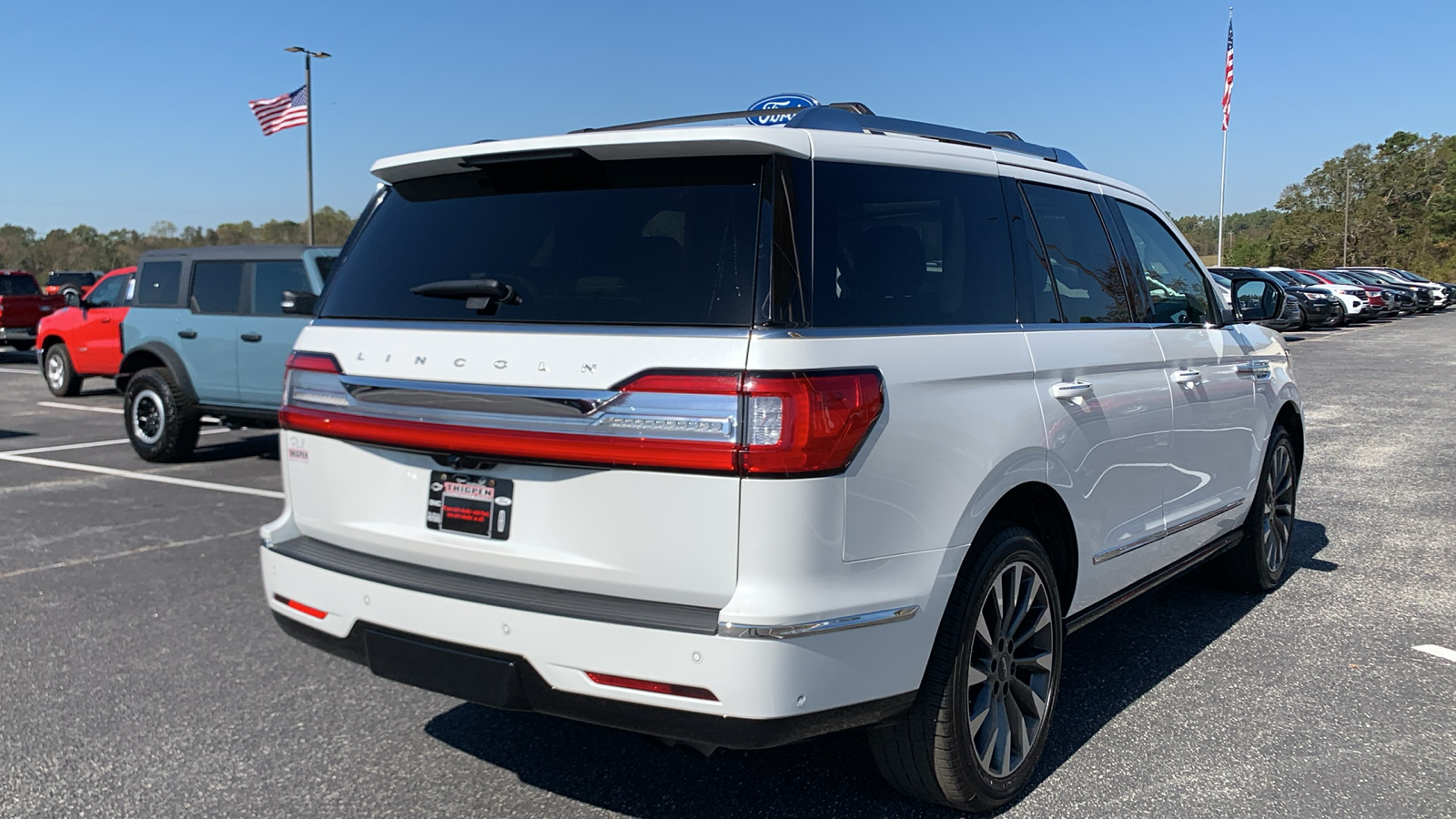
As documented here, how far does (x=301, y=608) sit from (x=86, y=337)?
44.9 feet

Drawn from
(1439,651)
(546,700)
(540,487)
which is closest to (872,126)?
(540,487)

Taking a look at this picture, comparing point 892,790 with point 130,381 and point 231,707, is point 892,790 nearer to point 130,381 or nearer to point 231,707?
point 231,707

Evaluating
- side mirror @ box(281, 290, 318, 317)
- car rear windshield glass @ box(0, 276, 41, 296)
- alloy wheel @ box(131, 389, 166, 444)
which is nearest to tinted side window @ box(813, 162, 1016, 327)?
side mirror @ box(281, 290, 318, 317)

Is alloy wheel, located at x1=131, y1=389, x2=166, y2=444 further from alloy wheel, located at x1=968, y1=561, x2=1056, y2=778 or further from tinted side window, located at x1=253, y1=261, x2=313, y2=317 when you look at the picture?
alloy wheel, located at x1=968, y1=561, x2=1056, y2=778

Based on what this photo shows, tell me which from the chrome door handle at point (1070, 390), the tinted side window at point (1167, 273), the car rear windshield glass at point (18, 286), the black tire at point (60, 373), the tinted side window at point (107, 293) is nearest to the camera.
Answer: the chrome door handle at point (1070, 390)

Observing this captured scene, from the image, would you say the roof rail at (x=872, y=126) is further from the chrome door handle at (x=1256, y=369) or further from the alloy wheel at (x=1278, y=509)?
the alloy wheel at (x=1278, y=509)

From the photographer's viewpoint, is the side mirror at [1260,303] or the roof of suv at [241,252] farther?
the roof of suv at [241,252]

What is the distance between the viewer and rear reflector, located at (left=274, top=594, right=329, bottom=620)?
10.3 feet

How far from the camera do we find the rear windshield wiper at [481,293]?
2.97 metres

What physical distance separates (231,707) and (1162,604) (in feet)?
13.3

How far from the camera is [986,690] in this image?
325 centimetres

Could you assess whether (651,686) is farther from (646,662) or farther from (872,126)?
(872,126)

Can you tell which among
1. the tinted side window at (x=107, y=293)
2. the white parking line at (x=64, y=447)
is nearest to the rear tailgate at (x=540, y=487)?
the white parking line at (x=64, y=447)

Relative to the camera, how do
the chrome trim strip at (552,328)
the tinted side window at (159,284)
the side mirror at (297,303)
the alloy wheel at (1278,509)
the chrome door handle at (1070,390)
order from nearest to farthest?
the chrome trim strip at (552,328)
the chrome door handle at (1070,390)
the alloy wheel at (1278,509)
the side mirror at (297,303)
the tinted side window at (159,284)
